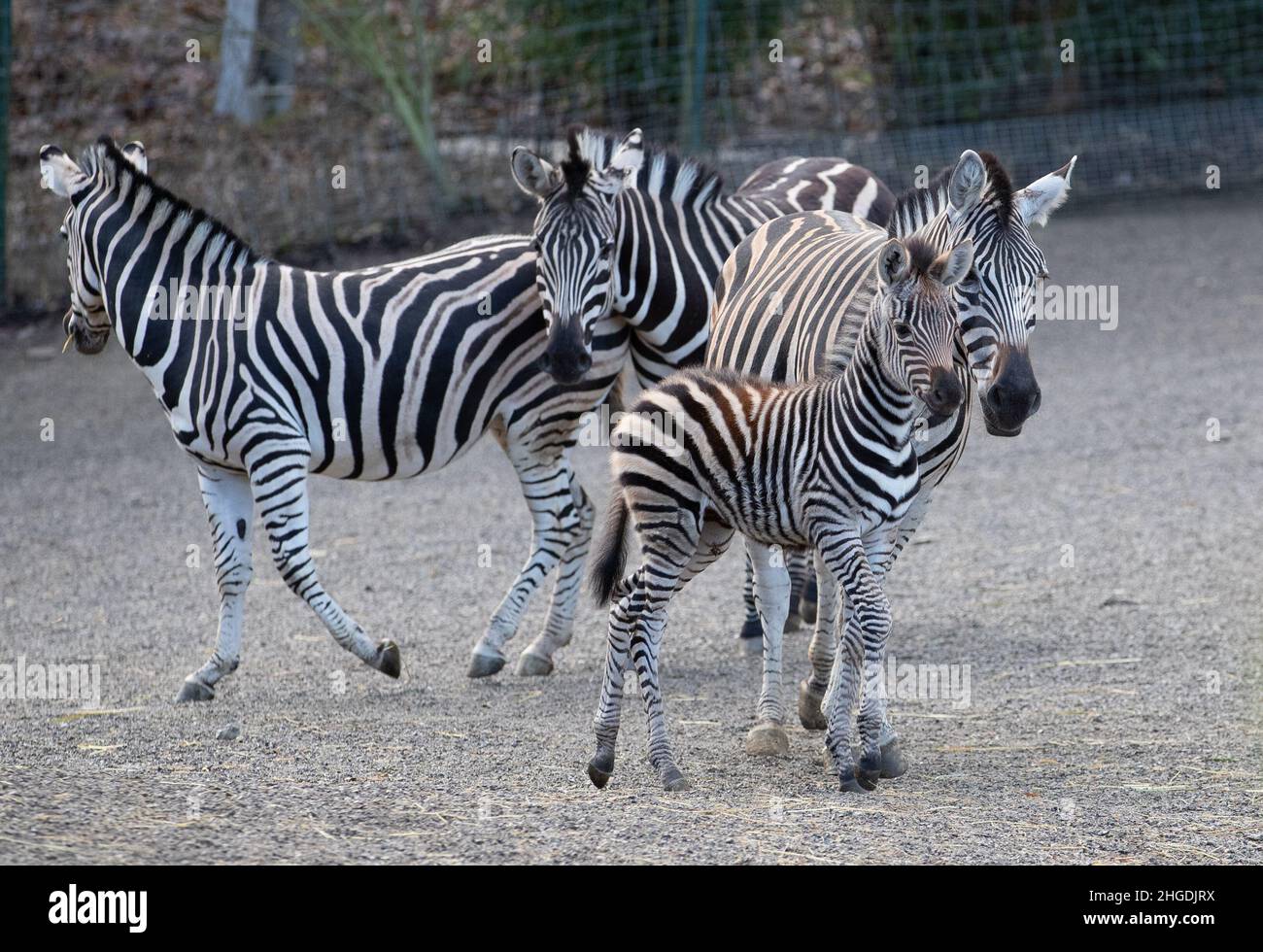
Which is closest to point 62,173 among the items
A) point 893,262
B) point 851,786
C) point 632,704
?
point 632,704

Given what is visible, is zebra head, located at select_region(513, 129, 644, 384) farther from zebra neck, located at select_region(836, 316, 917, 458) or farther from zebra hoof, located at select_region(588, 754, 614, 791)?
zebra hoof, located at select_region(588, 754, 614, 791)

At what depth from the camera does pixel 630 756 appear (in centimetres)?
593

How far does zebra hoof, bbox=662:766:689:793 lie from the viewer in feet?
18.0

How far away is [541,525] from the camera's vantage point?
7.68 metres

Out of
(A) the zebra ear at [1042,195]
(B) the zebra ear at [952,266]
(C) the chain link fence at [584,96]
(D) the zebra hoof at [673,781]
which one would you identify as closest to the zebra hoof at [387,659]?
(D) the zebra hoof at [673,781]

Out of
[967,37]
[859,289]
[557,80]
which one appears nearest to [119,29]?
[557,80]

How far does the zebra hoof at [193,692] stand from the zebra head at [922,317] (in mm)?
3396

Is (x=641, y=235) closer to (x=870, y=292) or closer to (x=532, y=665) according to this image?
(x=870, y=292)

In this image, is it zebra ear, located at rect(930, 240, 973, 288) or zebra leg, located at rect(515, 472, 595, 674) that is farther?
zebra leg, located at rect(515, 472, 595, 674)

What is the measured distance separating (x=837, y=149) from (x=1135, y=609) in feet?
28.0

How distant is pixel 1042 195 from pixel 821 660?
2020 millimetres

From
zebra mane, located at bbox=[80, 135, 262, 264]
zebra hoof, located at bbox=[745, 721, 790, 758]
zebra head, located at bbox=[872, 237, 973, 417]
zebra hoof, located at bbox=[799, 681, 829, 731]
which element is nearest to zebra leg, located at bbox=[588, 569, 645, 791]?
zebra hoof, located at bbox=[745, 721, 790, 758]

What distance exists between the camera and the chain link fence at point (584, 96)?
14.7 m

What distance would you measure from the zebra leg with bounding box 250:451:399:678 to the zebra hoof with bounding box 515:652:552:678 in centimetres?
64
